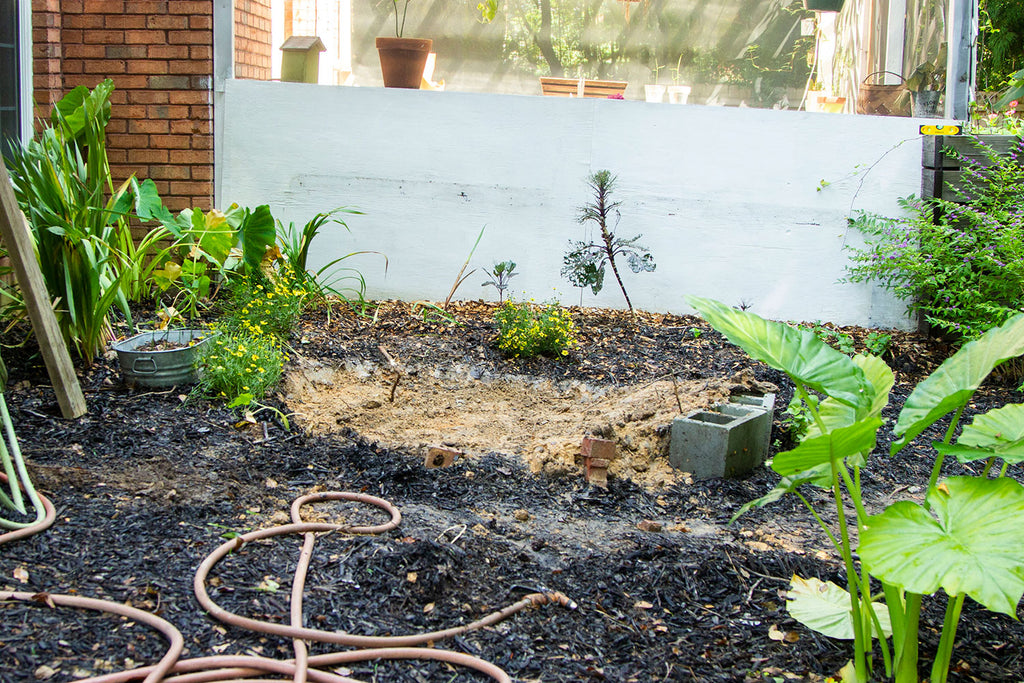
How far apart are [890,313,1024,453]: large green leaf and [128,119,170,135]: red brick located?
16.1 feet

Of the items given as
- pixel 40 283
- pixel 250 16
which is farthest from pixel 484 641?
pixel 250 16

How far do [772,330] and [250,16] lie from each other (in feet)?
16.2

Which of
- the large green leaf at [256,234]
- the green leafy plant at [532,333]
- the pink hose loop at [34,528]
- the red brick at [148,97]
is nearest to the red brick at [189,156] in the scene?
the red brick at [148,97]

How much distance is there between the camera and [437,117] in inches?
213

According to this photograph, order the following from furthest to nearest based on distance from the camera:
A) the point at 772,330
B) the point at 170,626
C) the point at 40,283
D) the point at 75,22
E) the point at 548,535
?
the point at 75,22 → the point at 40,283 → the point at 548,535 → the point at 170,626 → the point at 772,330

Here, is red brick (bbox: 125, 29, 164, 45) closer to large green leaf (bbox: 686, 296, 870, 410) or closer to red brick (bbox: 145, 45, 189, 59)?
red brick (bbox: 145, 45, 189, 59)

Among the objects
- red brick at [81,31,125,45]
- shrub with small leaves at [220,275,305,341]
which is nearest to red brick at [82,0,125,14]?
red brick at [81,31,125,45]

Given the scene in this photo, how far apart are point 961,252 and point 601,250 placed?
6.71 ft

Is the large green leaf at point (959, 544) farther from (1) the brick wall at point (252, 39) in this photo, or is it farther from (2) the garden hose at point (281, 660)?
(1) the brick wall at point (252, 39)

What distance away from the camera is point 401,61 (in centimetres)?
550

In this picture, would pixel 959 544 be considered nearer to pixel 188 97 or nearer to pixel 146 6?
pixel 188 97

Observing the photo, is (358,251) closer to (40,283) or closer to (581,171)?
(581,171)

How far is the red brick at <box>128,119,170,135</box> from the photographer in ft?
17.4

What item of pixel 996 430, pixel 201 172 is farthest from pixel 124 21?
pixel 996 430
